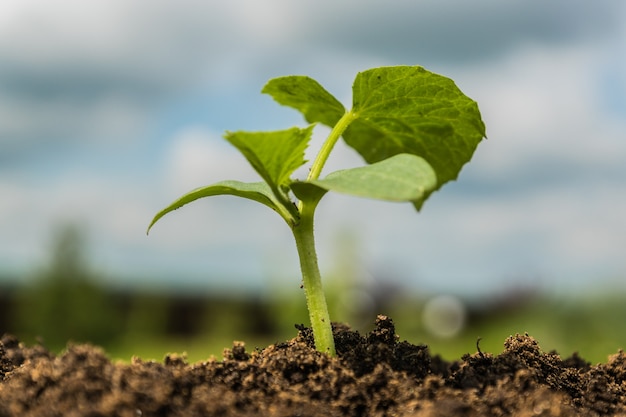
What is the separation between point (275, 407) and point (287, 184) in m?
0.52

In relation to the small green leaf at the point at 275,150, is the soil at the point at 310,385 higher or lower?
lower

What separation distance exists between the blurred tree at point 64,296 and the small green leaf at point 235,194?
35.6 feet

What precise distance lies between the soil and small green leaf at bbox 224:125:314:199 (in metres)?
0.42

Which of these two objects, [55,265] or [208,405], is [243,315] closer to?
[55,265]

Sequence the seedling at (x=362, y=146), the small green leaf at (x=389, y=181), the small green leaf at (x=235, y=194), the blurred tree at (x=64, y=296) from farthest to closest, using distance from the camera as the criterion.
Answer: the blurred tree at (x=64, y=296) → the small green leaf at (x=235, y=194) → the seedling at (x=362, y=146) → the small green leaf at (x=389, y=181)

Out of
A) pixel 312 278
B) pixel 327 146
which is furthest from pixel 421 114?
pixel 312 278

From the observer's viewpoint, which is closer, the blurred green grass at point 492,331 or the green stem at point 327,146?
the green stem at point 327,146

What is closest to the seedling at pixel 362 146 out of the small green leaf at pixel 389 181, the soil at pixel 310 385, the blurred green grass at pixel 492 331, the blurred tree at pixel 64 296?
the small green leaf at pixel 389 181

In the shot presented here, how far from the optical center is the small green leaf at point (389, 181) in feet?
4.06

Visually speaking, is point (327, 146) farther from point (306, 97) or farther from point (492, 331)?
point (492, 331)

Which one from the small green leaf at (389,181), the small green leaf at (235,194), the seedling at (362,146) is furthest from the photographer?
the small green leaf at (235,194)

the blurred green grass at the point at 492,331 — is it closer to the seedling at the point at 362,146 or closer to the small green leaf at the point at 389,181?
the seedling at the point at 362,146

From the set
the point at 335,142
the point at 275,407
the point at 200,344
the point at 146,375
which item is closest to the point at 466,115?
the point at 335,142

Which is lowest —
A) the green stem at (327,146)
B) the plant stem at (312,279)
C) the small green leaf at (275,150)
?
the plant stem at (312,279)
